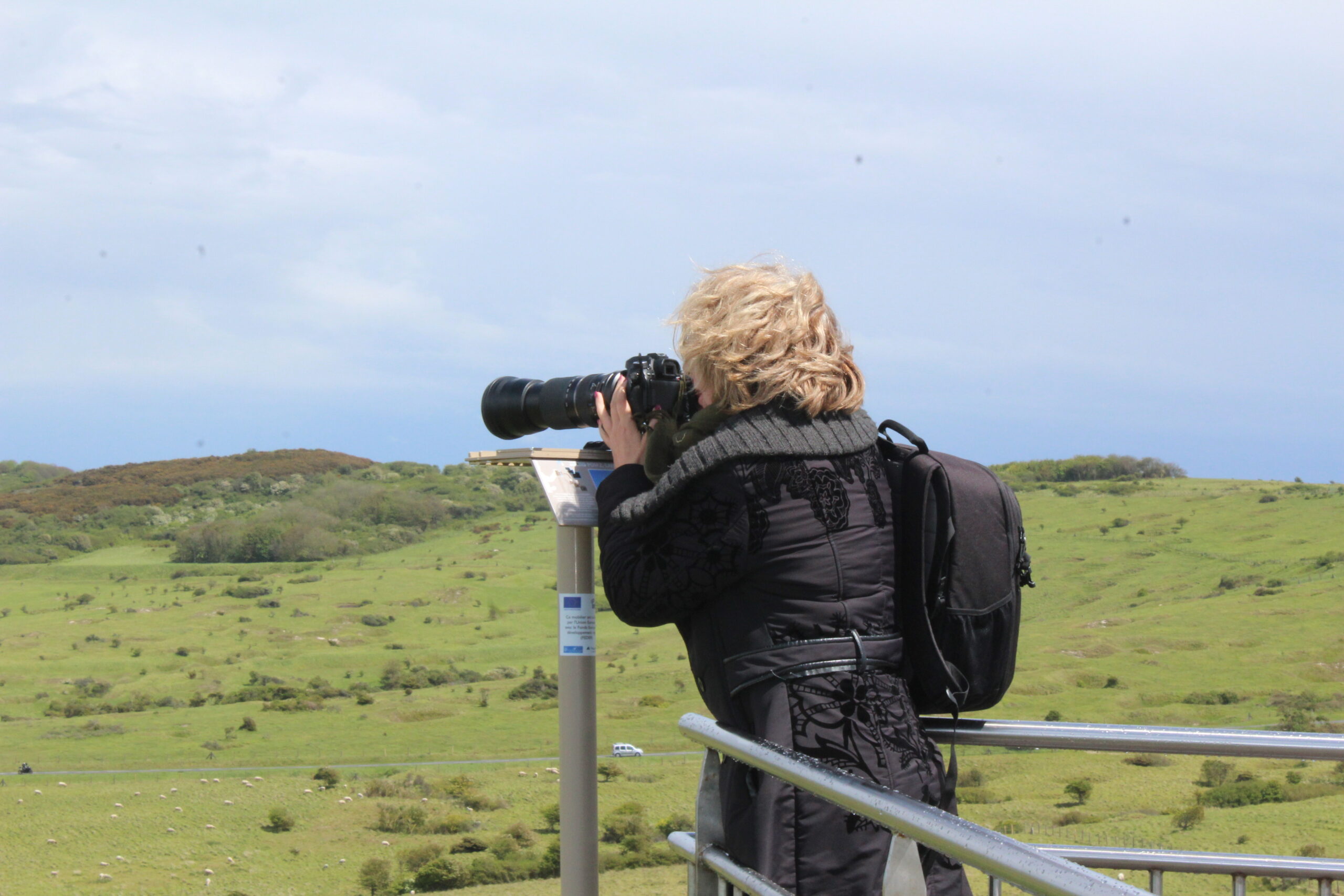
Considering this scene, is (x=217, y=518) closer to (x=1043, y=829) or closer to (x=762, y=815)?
(x=1043, y=829)

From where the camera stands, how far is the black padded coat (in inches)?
77.8

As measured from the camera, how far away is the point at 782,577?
2059 mm

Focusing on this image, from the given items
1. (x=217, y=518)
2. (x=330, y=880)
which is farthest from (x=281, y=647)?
(x=330, y=880)

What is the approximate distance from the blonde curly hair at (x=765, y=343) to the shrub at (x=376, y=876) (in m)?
49.6

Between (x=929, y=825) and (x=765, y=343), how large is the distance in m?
1.07

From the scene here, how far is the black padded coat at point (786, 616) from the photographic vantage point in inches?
77.8

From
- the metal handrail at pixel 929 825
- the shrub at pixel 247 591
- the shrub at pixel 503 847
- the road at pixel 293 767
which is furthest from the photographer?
the shrub at pixel 247 591

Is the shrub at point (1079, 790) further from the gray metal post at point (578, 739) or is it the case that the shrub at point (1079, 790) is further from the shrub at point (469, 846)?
the gray metal post at point (578, 739)

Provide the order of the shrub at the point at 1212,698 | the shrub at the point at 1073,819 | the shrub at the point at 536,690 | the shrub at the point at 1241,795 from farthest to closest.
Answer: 1. the shrub at the point at 536,690
2. the shrub at the point at 1212,698
3. the shrub at the point at 1241,795
4. the shrub at the point at 1073,819

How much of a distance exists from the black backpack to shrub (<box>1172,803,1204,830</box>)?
2003 inches

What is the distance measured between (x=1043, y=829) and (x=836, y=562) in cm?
5094

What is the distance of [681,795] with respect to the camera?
2192 inches

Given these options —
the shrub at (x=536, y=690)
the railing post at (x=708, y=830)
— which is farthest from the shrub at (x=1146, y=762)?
the railing post at (x=708, y=830)

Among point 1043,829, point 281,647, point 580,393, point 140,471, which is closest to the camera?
point 580,393
